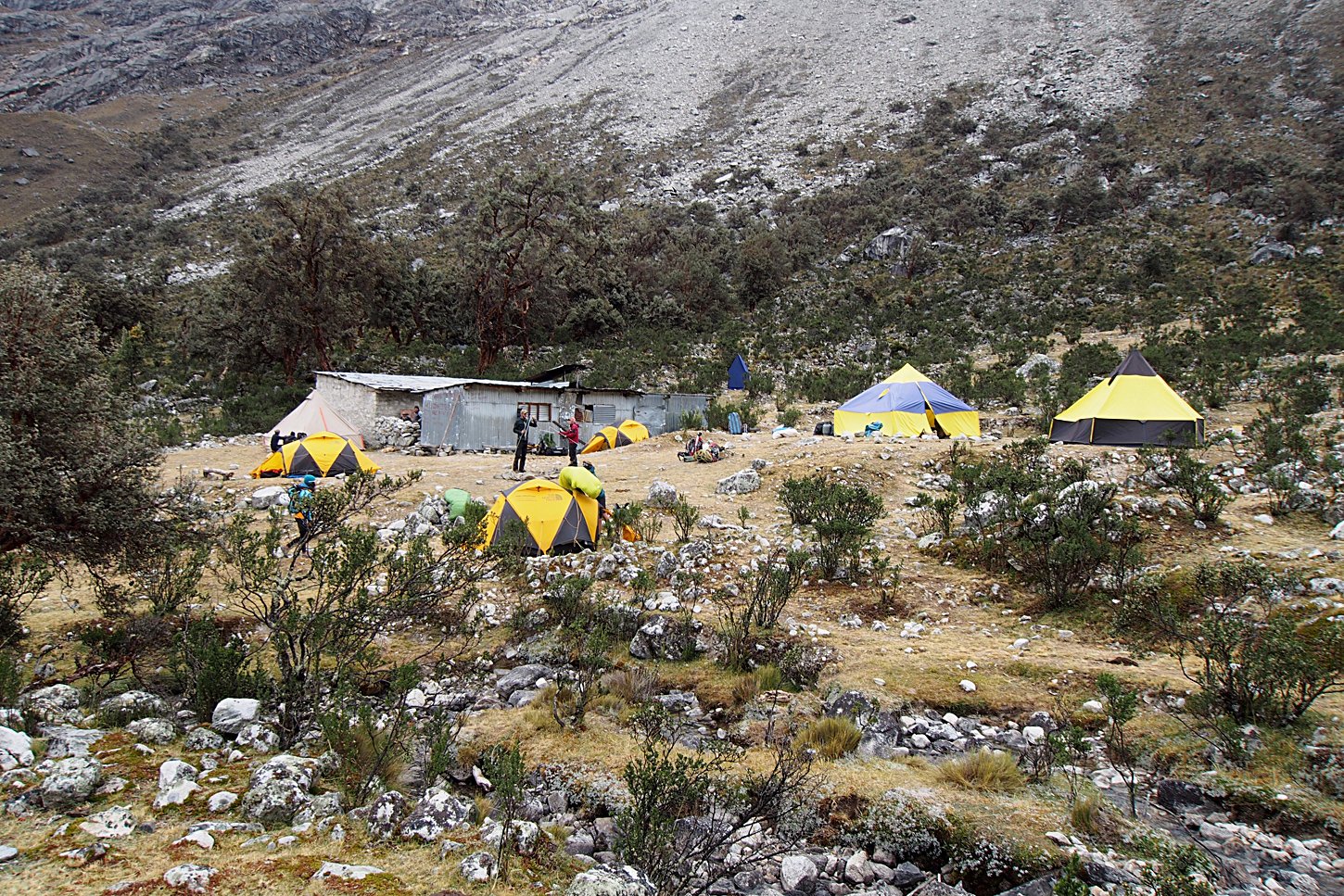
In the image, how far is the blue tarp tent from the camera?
26.0 metres

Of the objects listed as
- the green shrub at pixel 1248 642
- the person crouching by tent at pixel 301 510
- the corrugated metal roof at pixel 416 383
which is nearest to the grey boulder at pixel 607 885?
the person crouching by tent at pixel 301 510

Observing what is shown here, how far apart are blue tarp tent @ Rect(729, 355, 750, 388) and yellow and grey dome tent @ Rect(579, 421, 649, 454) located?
267 inches

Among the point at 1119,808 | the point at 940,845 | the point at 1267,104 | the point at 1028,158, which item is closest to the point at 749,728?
the point at 940,845

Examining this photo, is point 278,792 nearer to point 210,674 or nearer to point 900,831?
point 210,674

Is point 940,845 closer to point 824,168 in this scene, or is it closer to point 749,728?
point 749,728

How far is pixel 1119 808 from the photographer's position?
3867mm

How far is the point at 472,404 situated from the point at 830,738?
1654cm

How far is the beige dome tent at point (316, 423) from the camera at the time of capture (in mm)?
19016

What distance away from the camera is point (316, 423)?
62.7ft

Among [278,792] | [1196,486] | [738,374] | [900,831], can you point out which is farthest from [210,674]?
[738,374]

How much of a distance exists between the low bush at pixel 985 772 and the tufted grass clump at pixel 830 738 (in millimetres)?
619

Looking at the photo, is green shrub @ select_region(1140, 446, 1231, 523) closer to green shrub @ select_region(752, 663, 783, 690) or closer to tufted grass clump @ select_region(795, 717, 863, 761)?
green shrub @ select_region(752, 663, 783, 690)

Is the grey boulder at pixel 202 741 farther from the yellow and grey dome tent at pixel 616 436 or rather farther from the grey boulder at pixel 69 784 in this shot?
the yellow and grey dome tent at pixel 616 436

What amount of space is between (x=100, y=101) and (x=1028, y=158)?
98.3m
